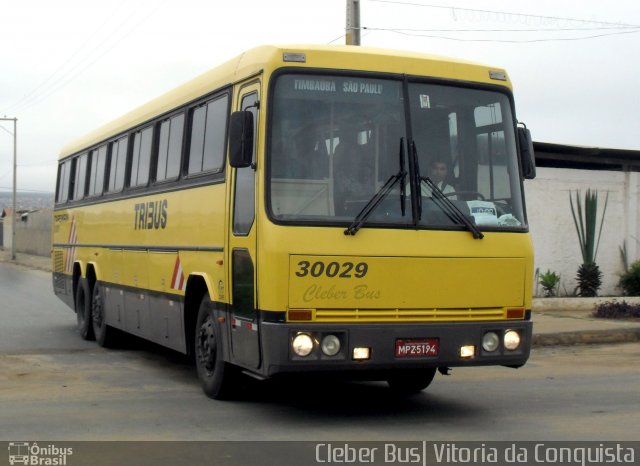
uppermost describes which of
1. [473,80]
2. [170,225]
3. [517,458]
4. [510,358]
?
[473,80]

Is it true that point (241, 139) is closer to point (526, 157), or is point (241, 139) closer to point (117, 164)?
point (526, 157)

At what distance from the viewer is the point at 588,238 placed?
880 inches

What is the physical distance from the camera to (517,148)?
31.4 feet

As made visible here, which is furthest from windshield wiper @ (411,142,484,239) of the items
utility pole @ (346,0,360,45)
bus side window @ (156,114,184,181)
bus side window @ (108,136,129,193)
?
utility pole @ (346,0,360,45)

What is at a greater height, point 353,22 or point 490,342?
point 353,22

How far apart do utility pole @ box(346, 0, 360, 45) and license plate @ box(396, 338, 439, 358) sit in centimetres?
1334

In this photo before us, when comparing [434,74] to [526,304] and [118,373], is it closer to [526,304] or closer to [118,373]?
[526,304]

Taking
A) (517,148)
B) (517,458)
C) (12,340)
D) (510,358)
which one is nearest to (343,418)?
(510,358)

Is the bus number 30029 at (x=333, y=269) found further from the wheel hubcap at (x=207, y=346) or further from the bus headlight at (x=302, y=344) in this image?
the wheel hubcap at (x=207, y=346)

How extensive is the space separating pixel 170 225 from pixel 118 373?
2.12 meters

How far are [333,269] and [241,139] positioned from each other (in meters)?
1.37

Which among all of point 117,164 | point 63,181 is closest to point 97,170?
point 117,164

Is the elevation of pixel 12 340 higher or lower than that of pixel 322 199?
lower

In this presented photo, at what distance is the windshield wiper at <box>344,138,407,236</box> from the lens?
862 cm
